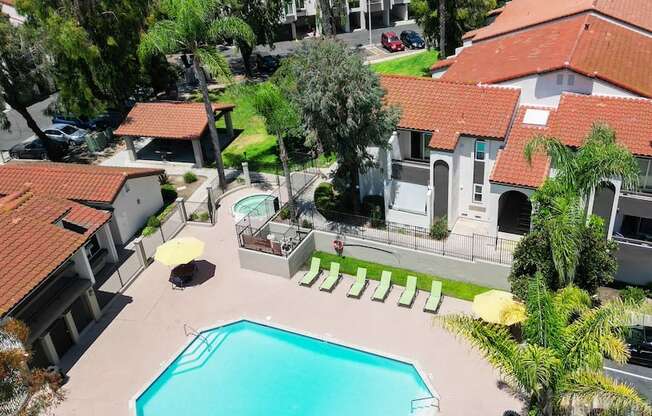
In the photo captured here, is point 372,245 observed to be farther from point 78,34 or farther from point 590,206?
point 78,34

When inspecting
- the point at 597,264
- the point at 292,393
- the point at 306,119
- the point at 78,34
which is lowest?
the point at 292,393

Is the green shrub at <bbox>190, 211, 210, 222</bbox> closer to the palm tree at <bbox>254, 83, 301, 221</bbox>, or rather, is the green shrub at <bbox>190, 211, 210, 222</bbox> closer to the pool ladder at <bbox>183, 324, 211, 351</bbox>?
the palm tree at <bbox>254, 83, 301, 221</bbox>

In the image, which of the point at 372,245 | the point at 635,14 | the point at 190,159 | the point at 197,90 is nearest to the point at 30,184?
the point at 190,159

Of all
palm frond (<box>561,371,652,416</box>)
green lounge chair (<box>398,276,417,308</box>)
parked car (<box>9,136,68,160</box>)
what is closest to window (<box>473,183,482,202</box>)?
green lounge chair (<box>398,276,417,308</box>)

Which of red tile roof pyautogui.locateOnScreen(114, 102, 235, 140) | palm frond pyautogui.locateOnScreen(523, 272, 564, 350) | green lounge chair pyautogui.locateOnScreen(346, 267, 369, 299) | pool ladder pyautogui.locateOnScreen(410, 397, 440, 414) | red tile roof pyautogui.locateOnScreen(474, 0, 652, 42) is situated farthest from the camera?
red tile roof pyautogui.locateOnScreen(114, 102, 235, 140)

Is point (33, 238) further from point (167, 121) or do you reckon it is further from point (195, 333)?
point (167, 121)
